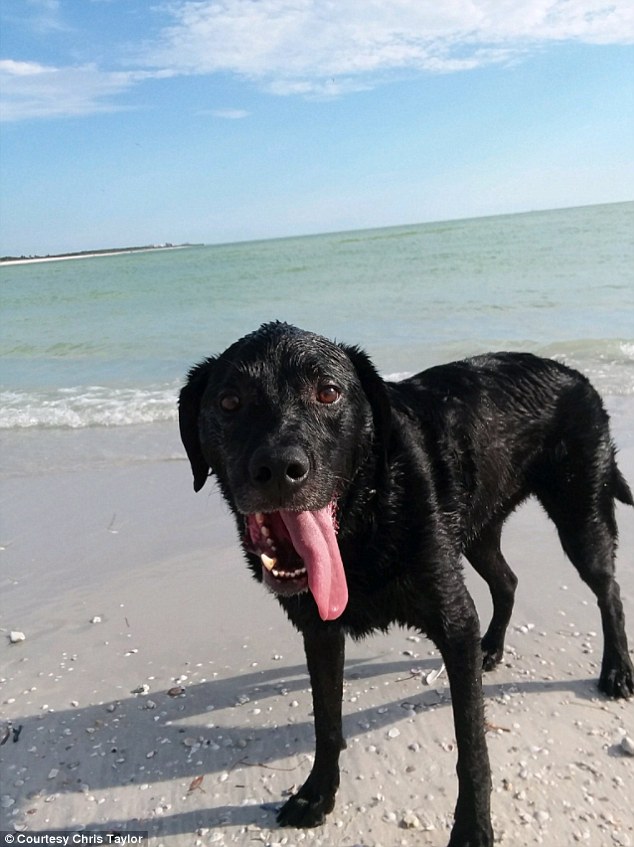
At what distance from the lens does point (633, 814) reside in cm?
257

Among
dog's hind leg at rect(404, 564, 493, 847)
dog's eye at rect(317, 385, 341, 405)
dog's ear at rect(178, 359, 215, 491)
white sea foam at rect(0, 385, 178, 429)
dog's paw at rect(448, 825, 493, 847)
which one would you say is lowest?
white sea foam at rect(0, 385, 178, 429)

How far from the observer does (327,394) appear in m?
2.57

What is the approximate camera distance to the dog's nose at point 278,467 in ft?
7.22

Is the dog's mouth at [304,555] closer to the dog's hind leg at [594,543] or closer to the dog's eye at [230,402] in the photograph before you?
the dog's eye at [230,402]

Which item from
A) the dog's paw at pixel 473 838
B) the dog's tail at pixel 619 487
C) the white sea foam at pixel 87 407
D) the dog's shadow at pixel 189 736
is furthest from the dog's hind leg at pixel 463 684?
the white sea foam at pixel 87 407

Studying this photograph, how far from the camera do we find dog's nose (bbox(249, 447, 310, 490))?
220 centimetres

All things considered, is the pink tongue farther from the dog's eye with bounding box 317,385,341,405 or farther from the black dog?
the dog's eye with bounding box 317,385,341,405

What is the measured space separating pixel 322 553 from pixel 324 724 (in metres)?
0.88

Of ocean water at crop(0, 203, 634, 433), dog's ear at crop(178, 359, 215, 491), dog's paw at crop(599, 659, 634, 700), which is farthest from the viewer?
ocean water at crop(0, 203, 634, 433)

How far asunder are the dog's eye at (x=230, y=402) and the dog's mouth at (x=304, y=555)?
39 cm

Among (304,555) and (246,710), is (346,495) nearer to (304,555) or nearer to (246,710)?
(304,555)

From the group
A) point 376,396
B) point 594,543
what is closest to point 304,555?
point 376,396

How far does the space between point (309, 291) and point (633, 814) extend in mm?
23477

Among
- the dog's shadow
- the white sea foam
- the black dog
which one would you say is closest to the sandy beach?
the dog's shadow
